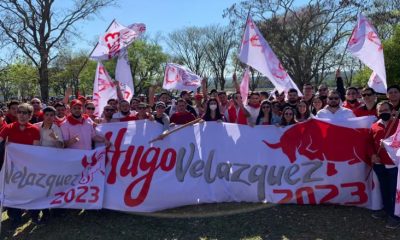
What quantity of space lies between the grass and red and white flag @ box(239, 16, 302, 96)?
2.31m

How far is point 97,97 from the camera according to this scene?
30.7 feet

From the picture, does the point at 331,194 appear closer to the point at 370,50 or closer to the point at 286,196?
the point at 286,196

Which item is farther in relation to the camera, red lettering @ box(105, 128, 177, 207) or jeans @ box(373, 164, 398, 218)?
red lettering @ box(105, 128, 177, 207)

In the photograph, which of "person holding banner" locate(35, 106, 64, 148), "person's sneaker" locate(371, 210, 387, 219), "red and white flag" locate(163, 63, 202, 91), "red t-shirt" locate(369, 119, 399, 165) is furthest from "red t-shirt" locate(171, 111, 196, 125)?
"red and white flag" locate(163, 63, 202, 91)

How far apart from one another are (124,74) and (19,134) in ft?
11.6

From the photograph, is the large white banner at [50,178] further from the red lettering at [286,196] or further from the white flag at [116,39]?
the white flag at [116,39]

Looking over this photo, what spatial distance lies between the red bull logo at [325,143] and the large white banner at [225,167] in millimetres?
14

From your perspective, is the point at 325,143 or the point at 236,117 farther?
the point at 236,117

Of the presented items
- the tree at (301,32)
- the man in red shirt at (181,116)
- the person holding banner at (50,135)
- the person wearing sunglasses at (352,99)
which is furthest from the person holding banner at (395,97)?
the tree at (301,32)

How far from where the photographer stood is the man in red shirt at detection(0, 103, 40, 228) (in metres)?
5.80

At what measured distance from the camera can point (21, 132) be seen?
5.92m

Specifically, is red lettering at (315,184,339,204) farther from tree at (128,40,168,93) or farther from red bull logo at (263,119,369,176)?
tree at (128,40,168,93)

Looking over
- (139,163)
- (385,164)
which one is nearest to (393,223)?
(385,164)

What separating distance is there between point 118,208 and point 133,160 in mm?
746
